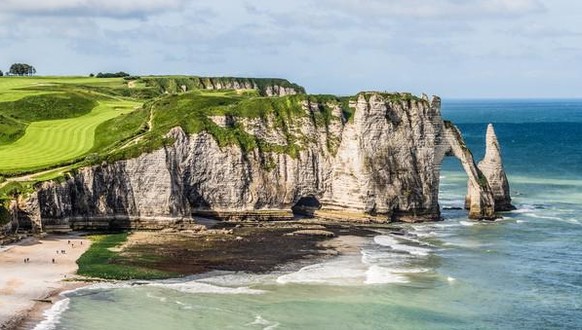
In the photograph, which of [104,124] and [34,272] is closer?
[34,272]

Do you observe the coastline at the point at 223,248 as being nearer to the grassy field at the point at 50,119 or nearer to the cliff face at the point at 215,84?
the grassy field at the point at 50,119

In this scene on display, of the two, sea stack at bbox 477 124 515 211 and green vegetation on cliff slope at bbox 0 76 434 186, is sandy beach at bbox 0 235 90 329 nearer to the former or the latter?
green vegetation on cliff slope at bbox 0 76 434 186

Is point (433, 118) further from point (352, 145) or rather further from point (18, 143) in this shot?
point (18, 143)

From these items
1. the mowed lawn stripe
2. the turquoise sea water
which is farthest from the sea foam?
the mowed lawn stripe

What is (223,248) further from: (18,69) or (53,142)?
(18,69)

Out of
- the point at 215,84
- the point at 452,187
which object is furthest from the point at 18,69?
the point at 452,187

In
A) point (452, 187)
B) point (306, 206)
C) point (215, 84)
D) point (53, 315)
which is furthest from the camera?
point (215, 84)

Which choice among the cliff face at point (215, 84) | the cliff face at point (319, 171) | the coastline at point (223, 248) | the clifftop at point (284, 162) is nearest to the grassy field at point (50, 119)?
the clifftop at point (284, 162)
